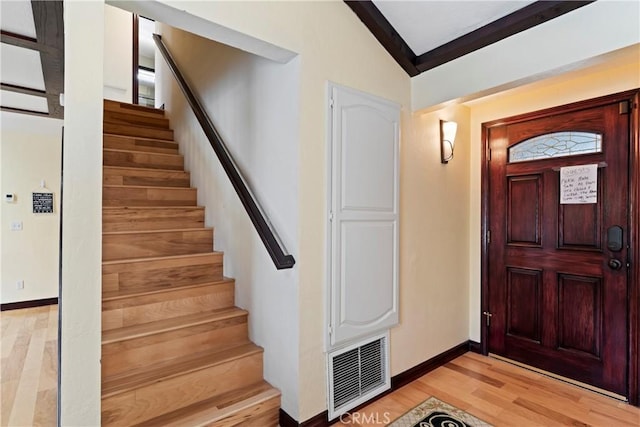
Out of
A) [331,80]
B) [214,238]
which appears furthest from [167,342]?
[331,80]

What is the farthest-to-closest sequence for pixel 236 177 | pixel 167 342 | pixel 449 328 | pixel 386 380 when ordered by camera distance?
1. pixel 449 328
2. pixel 386 380
3. pixel 236 177
4. pixel 167 342

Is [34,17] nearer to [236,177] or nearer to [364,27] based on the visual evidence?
[236,177]

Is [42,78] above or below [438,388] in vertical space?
above

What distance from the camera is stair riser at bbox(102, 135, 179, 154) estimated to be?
3.25m

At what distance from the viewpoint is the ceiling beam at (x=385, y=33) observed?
2084 mm

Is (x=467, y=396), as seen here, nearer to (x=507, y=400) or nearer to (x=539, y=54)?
(x=507, y=400)

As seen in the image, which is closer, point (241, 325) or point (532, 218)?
point (241, 325)

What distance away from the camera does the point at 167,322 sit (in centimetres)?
206

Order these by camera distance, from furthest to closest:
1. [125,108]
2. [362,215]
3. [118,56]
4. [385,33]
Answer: [118,56] → [125,108] → [385,33] → [362,215]

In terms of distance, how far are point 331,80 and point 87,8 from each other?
119 centimetres

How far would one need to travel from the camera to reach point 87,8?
129 cm

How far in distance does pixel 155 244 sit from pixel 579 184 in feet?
10.3

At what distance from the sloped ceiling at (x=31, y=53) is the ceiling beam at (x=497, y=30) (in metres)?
2.21

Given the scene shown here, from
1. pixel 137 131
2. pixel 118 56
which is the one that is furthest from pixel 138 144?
pixel 118 56
